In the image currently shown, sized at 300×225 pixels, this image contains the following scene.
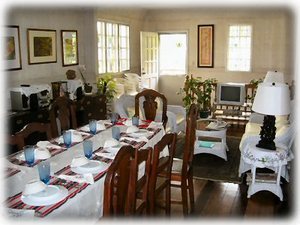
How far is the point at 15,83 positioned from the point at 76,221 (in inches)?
145

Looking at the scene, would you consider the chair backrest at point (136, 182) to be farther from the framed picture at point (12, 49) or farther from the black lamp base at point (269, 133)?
the framed picture at point (12, 49)

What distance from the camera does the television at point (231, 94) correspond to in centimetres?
717

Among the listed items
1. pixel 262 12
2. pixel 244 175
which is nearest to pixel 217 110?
pixel 262 12

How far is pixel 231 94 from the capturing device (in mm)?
7262

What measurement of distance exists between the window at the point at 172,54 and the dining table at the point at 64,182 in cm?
665

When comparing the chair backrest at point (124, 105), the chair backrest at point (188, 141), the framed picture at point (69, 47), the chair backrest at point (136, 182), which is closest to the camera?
the chair backrest at point (136, 182)

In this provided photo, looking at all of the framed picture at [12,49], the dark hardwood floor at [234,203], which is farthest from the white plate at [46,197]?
the framed picture at [12,49]

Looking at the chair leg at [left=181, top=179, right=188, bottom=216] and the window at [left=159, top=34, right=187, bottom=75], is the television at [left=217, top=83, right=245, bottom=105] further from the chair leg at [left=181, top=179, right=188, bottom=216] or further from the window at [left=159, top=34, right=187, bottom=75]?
the chair leg at [left=181, top=179, right=188, bottom=216]

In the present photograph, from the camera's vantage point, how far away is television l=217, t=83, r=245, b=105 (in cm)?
717

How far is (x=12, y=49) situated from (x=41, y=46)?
27.4 inches

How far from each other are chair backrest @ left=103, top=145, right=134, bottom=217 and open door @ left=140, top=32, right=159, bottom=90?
648cm

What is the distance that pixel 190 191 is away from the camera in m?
3.46

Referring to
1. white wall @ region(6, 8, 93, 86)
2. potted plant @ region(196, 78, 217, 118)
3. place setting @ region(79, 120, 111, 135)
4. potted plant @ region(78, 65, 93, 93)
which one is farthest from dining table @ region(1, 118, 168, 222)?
potted plant @ region(196, 78, 217, 118)

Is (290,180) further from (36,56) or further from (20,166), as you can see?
(36,56)
